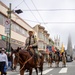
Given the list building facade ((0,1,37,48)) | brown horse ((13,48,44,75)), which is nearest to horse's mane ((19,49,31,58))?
brown horse ((13,48,44,75))

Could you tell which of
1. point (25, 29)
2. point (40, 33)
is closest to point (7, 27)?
point (25, 29)

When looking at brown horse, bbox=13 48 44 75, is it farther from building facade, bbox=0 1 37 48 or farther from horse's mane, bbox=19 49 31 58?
building facade, bbox=0 1 37 48

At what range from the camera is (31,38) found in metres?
12.1

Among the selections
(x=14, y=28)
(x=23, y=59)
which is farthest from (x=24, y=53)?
(x=14, y=28)

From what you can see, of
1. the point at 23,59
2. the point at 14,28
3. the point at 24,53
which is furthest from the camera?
the point at 14,28

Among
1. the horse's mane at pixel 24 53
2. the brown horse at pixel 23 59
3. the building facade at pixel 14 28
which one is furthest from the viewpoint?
the building facade at pixel 14 28

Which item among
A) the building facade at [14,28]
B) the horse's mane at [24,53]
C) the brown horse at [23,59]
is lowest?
the brown horse at [23,59]

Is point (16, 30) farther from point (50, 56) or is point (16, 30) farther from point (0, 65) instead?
point (0, 65)

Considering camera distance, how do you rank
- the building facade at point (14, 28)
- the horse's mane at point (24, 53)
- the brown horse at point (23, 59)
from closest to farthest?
the brown horse at point (23, 59)
the horse's mane at point (24, 53)
the building facade at point (14, 28)

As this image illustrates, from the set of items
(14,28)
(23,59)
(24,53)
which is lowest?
(23,59)

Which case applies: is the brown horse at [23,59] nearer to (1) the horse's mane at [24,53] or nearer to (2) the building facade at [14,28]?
(1) the horse's mane at [24,53]

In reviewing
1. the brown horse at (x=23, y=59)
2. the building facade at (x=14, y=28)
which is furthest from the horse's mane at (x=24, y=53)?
the building facade at (x=14, y=28)

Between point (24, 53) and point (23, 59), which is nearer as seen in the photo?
point (23, 59)

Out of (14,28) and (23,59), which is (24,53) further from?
(14,28)
